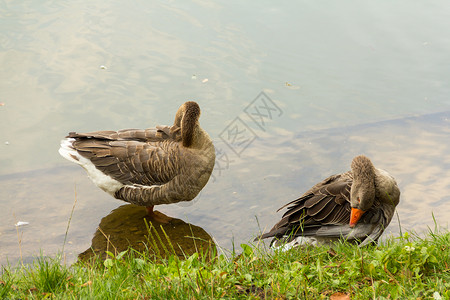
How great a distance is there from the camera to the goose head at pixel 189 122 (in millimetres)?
6473

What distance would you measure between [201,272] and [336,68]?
22.2 feet

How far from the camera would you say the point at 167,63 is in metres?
9.48

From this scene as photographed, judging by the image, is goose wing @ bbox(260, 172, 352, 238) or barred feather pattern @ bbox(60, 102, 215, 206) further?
barred feather pattern @ bbox(60, 102, 215, 206)

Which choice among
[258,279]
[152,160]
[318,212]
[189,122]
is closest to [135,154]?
[152,160]

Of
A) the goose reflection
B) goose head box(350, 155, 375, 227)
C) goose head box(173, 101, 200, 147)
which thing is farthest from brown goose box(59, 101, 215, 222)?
goose head box(350, 155, 375, 227)

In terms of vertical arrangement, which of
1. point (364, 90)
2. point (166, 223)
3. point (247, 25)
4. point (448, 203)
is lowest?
point (166, 223)

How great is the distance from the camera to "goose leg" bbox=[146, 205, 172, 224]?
22.3 feet

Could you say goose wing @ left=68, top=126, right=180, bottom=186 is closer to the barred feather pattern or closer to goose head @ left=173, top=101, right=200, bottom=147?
the barred feather pattern

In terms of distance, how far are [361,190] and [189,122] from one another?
92.2 inches

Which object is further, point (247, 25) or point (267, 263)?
point (247, 25)

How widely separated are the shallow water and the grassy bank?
2.03 meters

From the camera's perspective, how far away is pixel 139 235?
643cm

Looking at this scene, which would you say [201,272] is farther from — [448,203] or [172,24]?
[172,24]

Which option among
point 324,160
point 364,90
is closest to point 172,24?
point 364,90
